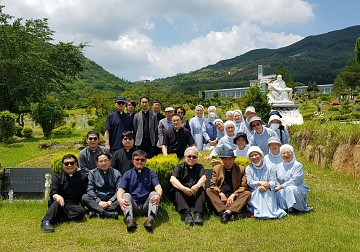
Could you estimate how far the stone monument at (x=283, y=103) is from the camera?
1891 cm

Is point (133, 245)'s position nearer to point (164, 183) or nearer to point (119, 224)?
point (119, 224)

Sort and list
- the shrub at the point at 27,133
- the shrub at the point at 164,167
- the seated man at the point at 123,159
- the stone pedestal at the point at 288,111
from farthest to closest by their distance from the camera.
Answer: the shrub at the point at 27,133, the stone pedestal at the point at 288,111, the shrub at the point at 164,167, the seated man at the point at 123,159

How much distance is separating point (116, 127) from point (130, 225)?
2.22 meters

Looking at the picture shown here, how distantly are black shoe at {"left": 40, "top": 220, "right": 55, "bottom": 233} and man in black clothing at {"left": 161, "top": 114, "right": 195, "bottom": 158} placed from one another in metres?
2.25

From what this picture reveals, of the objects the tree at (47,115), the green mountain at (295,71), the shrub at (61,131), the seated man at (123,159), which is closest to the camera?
the seated man at (123,159)

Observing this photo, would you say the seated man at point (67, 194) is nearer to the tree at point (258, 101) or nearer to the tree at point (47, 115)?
the tree at point (258, 101)

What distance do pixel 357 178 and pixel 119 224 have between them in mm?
5190

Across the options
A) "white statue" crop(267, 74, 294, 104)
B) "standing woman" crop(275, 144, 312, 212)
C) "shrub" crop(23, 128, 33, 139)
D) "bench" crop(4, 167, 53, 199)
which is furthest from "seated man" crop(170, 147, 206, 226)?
"shrub" crop(23, 128, 33, 139)

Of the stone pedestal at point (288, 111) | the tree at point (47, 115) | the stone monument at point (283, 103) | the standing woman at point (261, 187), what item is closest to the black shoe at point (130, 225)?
the standing woman at point (261, 187)

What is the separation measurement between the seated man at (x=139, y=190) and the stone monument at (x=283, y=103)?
585 inches

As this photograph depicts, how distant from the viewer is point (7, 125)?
15.3 m

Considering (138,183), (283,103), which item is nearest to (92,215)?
(138,183)

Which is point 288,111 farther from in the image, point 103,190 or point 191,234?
point 191,234

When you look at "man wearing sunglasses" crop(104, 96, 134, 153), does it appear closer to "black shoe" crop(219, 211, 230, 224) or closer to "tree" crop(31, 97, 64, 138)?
"black shoe" crop(219, 211, 230, 224)
